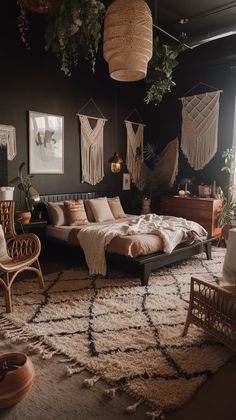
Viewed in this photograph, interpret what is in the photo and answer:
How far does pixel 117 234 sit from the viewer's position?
3.66 m

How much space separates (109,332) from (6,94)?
11.6 feet

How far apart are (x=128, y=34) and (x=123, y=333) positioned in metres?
2.25

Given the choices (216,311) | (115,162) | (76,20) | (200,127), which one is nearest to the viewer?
(216,311)

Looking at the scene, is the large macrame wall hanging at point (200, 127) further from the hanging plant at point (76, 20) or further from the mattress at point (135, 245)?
the hanging plant at point (76, 20)

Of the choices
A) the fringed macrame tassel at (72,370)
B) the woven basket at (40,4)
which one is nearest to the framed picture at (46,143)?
the woven basket at (40,4)

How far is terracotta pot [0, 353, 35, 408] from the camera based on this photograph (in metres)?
1.70

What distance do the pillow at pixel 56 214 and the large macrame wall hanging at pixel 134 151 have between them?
2204 millimetres

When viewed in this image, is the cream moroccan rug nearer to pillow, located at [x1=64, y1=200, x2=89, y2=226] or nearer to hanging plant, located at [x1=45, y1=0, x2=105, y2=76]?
pillow, located at [x1=64, y1=200, x2=89, y2=226]

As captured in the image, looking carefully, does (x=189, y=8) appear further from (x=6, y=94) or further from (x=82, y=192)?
(x=82, y=192)

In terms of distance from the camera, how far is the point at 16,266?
2.96 meters

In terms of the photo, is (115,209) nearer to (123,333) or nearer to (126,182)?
(126,182)

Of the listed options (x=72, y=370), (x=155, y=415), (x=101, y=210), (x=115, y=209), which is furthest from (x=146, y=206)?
(x=155, y=415)

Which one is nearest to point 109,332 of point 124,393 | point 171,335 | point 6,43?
point 171,335

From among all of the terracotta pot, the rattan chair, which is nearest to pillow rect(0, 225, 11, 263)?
the terracotta pot
